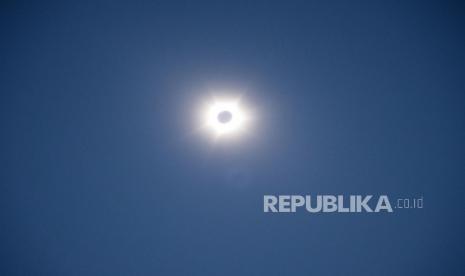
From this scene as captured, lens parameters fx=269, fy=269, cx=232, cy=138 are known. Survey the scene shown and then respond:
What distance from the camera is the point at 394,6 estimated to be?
165cm

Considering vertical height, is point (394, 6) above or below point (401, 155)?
above

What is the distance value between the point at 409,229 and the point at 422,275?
287 mm

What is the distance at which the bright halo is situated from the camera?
1646 mm

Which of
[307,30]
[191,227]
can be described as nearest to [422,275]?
[191,227]

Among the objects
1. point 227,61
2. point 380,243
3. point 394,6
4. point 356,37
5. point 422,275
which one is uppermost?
point 394,6

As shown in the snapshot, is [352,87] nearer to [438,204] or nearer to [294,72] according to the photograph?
[294,72]

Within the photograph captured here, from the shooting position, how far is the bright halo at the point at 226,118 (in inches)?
64.8

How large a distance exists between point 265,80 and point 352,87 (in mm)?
535

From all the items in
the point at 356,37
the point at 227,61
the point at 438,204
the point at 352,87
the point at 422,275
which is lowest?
the point at 422,275

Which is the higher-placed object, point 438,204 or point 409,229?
point 438,204

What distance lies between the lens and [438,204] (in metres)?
1.64

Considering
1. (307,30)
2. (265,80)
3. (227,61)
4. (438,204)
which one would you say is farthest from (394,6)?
(438,204)

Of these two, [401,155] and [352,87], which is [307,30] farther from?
[401,155]

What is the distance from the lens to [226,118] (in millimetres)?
1649
